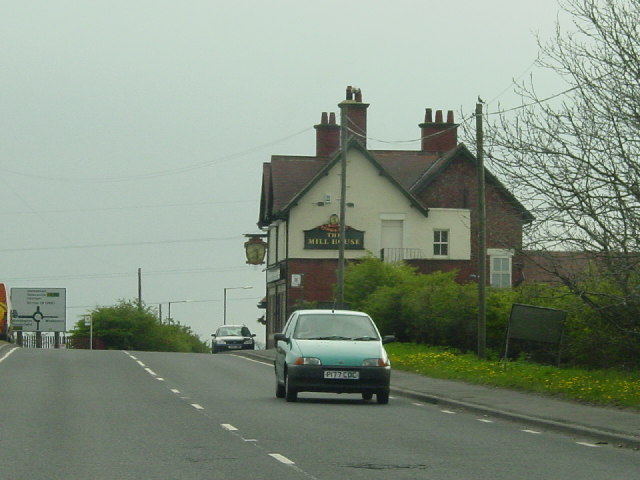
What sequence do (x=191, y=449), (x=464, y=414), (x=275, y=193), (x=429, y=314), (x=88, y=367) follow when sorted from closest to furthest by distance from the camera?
(x=191, y=449)
(x=464, y=414)
(x=88, y=367)
(x=429, y=314)
(x=275, y=193)

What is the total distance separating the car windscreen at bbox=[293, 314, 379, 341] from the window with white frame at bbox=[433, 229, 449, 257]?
137 ft

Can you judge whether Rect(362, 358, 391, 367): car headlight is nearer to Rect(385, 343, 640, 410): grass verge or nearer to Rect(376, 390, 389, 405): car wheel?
Rect(376, 390, 389, 405): car wheel

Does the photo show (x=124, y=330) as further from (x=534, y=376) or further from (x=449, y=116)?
(x=534, y=376)

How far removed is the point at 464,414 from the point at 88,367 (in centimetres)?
1659

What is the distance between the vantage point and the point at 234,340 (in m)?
66.2

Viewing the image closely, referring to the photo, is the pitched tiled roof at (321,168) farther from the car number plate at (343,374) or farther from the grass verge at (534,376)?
the car number plate at (343,374)

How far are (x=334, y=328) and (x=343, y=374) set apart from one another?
1.43 metres

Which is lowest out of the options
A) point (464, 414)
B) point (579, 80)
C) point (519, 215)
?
point (464, 414)

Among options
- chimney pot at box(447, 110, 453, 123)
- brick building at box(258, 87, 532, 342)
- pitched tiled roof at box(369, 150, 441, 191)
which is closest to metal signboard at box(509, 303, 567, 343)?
brick building at box(258, 87, 532, 342)

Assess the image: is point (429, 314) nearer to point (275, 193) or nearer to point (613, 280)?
point (613, 280)

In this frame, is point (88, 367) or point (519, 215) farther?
point (88, 367)

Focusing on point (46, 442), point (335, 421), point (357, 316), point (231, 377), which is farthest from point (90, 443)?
point (231, 377)

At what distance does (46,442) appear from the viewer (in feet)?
49.5

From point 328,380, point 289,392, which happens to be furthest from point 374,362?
point 289,392
